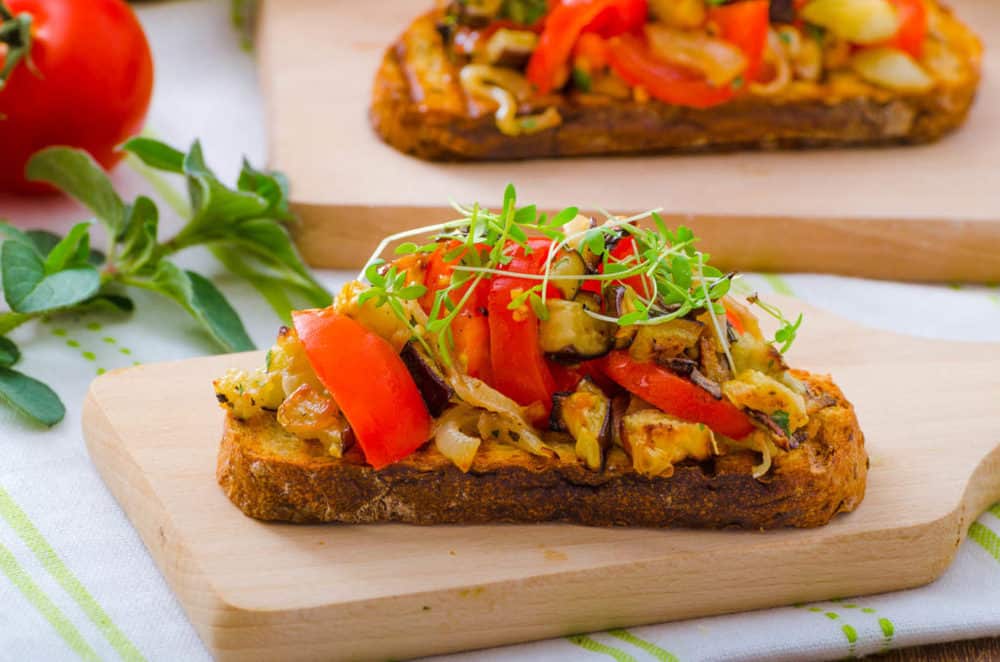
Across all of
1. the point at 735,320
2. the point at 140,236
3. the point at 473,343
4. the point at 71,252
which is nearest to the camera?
the point at 473,343

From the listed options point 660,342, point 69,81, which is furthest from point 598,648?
point 69,81

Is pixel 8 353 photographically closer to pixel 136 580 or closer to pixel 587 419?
pixel 136 580

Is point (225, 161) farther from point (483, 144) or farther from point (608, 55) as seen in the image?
point (608, 55)

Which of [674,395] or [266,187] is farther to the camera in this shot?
[266,187]

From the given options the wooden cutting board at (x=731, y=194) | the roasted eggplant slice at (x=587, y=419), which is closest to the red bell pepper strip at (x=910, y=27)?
the wooden cutting board at (x=731, y=194)

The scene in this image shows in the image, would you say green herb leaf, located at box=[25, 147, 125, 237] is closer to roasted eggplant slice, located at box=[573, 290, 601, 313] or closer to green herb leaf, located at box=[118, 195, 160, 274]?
green herb leaf, located at box=[118, 195, 160, 274]

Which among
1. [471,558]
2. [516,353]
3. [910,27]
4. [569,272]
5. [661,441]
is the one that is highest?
[569,272]

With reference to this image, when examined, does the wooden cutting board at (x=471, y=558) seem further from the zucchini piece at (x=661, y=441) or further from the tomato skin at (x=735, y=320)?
the tomato skin at (x=735, y=320)

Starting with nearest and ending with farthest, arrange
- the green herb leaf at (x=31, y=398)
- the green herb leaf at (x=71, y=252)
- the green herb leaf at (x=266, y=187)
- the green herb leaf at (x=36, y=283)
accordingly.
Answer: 1. the green herb leaf at (x=31, y=398)
2. the green herb leaf at (x=36, y=283)
3. the green herb leaf at (x=71, y=252)
4. the green herb leaf at (x=266, y=187)
